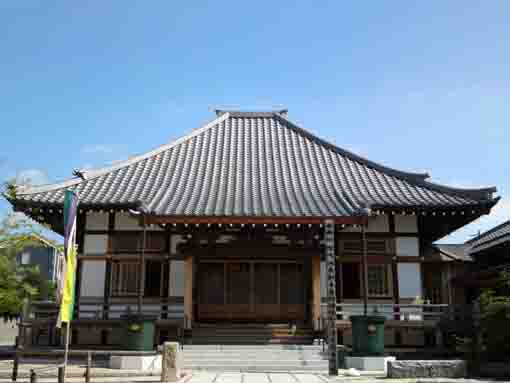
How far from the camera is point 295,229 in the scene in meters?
16.4

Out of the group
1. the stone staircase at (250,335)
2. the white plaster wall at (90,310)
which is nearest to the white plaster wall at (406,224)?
the stone staircase at (250,335)

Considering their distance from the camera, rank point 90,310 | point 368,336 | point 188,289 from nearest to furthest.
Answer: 1. point 368,336
2. point 188,289
3. point 90,310

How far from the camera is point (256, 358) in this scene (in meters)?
14.0

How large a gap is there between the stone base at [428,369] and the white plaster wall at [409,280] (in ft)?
18.9

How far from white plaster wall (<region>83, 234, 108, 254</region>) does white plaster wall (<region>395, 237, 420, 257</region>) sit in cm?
968

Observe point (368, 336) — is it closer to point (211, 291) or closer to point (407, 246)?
point (407, 246)

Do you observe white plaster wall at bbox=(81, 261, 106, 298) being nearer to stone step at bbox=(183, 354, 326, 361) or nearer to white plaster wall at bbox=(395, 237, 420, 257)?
stone step at bbox=(183, 354, 326, 361)

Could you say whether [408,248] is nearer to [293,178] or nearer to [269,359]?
[293,178]

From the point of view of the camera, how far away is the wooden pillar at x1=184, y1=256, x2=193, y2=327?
1611 centimetres

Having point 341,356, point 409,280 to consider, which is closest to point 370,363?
point 341,356

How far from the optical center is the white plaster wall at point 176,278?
16.8 metres

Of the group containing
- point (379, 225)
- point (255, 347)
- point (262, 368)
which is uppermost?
point (379, 225)

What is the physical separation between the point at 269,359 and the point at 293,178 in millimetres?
7108

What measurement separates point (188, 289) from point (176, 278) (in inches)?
32.2
